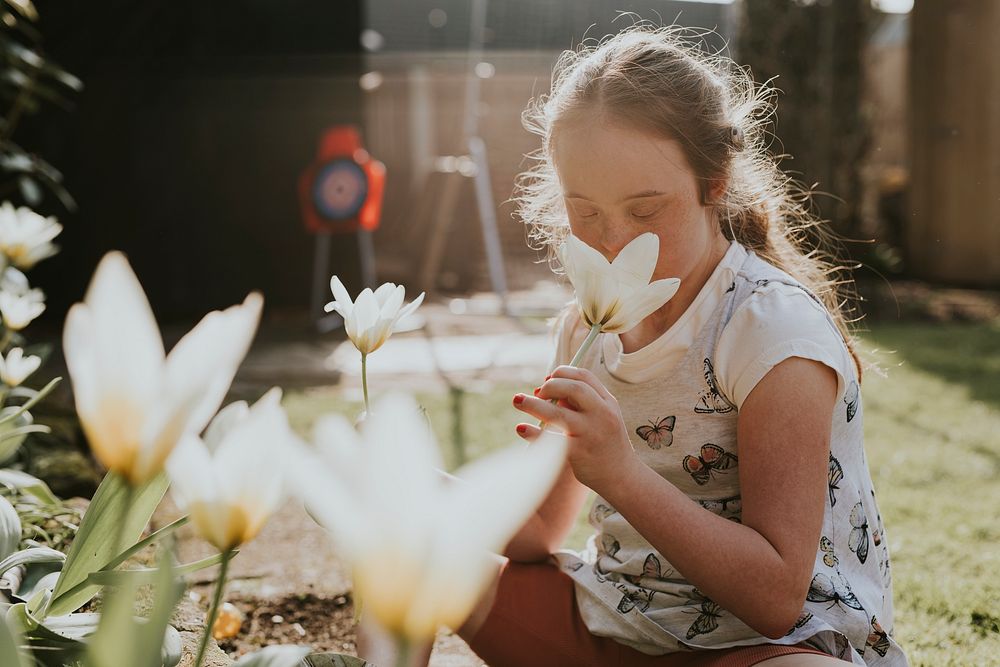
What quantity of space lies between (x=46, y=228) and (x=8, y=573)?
87cm

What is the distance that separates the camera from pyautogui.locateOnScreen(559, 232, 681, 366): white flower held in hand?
2.59 feet

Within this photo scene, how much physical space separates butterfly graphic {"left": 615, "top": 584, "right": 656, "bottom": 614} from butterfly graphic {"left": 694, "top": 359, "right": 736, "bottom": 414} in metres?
0.27

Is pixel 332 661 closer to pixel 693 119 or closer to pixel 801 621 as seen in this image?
pixel 801 621

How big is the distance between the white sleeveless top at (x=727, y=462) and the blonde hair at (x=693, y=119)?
0.43ft

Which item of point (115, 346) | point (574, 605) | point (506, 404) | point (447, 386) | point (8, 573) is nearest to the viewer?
point (115, 346)

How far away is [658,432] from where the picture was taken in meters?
1.39

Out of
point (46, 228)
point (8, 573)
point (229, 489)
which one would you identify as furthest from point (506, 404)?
point (229, 489)

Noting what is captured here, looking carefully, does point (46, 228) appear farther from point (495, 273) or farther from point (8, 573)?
point (495, 273)

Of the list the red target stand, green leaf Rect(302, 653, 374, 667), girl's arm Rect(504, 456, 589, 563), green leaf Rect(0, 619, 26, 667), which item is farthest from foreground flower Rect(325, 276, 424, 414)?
the red target stand

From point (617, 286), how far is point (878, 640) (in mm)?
772

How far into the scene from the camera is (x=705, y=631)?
1.29m

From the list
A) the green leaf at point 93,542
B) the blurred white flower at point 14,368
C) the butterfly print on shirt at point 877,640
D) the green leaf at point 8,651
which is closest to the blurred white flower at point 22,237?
→ the blurred white flower at point 14,368

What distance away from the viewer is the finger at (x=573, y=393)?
0.83m

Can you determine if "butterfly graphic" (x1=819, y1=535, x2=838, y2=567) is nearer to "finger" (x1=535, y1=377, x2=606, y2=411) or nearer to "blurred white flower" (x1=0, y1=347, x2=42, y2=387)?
"finger" (x1=535, y1=377, x2=606, y2=411)
